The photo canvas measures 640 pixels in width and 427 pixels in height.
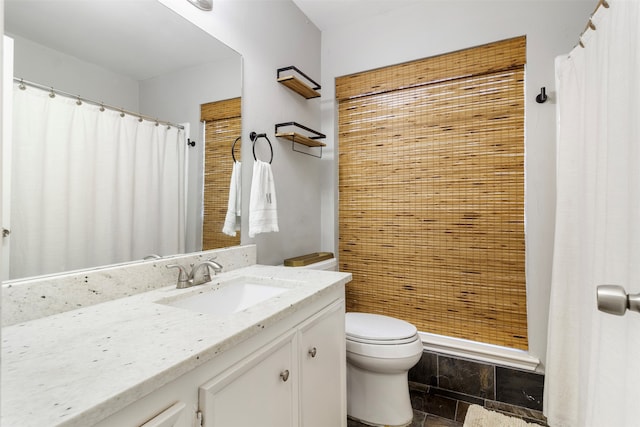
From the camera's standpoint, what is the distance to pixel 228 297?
136 cm

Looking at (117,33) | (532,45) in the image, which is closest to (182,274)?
(117,33)

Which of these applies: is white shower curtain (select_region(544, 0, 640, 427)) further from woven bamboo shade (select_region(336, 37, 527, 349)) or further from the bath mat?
woven bamboo shade (select_region(336, 37, 527, 349))

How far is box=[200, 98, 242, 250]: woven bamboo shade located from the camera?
1.56m

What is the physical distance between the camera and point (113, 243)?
1.17m

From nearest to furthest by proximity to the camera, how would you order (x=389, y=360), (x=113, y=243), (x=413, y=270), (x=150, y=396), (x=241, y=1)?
(x=150, y=396) → (x=113, y=243) → (x=389, y=360) → (x=241, y=1) → (x=413, y=270)

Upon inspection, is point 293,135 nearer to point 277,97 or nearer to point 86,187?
point 277,97

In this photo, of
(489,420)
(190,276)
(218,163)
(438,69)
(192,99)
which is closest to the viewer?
(190,276)

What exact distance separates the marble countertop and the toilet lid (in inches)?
27.9

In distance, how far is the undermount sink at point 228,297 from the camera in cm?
121

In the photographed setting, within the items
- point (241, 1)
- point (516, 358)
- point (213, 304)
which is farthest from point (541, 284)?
point (241, 1)

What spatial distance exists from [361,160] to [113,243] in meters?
1.70

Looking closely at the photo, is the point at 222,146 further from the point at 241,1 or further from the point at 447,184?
the point at 447,184

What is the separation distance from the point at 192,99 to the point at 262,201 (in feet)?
1.98

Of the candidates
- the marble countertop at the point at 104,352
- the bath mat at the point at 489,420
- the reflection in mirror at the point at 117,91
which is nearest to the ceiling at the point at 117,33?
the reflection in mirror at the point at 117,91
